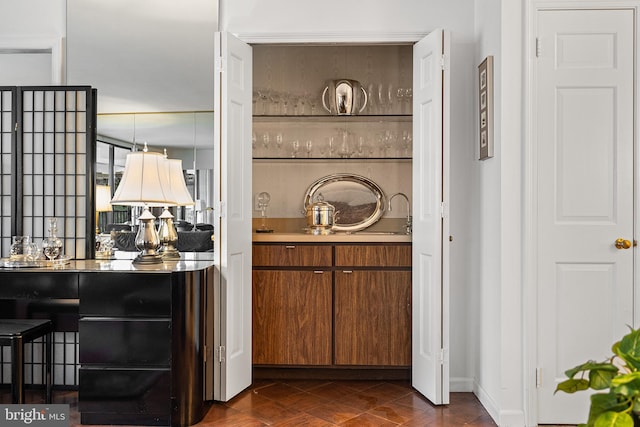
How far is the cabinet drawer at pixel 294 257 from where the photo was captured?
3439 millimetres

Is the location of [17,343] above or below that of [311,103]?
below

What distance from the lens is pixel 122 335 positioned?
2.63 m

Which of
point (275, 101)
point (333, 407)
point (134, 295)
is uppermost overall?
point (275, 101)

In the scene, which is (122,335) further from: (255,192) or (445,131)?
(445,131)

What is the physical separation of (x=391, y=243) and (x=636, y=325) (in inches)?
57.3

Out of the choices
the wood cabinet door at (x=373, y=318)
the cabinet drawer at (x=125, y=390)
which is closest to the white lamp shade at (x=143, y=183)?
the cabinet drawer at (x=125, y=390)

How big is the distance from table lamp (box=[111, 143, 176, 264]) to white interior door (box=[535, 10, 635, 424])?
2.06 metres

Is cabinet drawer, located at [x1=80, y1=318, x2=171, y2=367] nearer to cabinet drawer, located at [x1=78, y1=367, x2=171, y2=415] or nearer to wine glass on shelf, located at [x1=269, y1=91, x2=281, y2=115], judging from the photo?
cabinet drawer, located at [x1=78, y1=367, x2=171, y2=415]

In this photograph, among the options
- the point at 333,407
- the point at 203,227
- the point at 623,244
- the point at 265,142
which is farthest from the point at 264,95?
the point at 623,244

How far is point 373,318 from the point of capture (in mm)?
3410

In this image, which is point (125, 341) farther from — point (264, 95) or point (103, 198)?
point (264, 95)

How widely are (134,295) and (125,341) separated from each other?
Answer: 24cm

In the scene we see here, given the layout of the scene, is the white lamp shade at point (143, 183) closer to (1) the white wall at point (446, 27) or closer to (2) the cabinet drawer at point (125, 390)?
(2) the cabinet drawer at point (125, 390)

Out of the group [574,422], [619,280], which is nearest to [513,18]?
[619,280]
